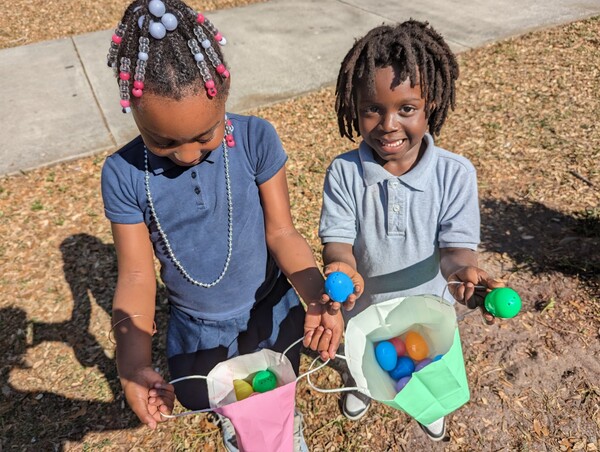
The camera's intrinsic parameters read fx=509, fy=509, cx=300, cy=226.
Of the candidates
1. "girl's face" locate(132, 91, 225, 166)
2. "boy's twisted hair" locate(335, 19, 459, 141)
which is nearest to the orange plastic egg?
"boy's twisted hair" locate(335, 19, 459, 141)

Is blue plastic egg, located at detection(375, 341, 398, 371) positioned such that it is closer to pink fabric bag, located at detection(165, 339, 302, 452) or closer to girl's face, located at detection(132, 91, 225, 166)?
pink fabric bag, located at detection(165, 339, 302, 452)

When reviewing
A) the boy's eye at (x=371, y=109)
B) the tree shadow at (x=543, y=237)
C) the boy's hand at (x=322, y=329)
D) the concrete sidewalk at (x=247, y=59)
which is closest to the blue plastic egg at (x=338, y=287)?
the boy's hand at (x=322, y=329)

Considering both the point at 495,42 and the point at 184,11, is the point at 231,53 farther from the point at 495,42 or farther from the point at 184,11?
the point at 184,11

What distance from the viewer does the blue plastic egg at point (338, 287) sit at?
4.94 feet

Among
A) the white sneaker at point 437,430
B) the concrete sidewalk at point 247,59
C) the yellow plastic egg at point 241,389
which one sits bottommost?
the white sneaker at point 437,430

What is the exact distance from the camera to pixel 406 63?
67.4 inches

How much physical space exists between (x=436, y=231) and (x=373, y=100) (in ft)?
1.86

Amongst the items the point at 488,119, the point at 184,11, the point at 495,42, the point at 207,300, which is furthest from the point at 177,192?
the point at 495,42

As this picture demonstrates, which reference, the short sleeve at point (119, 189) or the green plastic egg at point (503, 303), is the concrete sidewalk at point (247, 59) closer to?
the short sleeve at point (119, 189)

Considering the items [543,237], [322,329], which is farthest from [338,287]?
[543,237]

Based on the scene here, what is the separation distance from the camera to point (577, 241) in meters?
3.28

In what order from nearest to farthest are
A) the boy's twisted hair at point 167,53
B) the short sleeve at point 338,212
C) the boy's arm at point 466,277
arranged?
the boy's twisted hair at point 167,53, the boy's arm at point 466,277, the short sleeve at point 338,212

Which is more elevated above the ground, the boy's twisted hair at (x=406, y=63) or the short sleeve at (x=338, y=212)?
the boy's twisted hair at (x=406, y=63)

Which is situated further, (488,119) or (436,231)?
(488,119)
